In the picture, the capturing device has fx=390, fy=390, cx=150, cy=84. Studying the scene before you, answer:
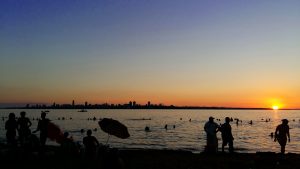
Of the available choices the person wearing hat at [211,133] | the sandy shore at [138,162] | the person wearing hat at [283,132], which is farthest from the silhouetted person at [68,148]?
the person wearing hat at [283,132]

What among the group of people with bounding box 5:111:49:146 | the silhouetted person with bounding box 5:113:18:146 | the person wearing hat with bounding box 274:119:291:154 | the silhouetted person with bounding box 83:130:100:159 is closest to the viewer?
the silhouetted person with bounding box 83:130:100:159

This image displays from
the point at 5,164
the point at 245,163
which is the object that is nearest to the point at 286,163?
the point at 245,163

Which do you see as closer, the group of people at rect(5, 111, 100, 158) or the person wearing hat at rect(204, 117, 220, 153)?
the group of people at rect(5, 111, 100, 158)

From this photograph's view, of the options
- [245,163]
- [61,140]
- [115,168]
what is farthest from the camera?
[61,140]

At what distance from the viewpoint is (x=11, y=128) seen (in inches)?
781

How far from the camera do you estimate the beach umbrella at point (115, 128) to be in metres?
15.1

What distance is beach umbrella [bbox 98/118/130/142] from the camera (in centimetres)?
1513

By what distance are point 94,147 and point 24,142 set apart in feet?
12.1

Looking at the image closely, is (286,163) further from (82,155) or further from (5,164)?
(5,164)

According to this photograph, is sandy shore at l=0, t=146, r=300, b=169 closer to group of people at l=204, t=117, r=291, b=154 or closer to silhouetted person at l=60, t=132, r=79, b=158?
silhouetted person at l=60, t=132, r=79, b=158

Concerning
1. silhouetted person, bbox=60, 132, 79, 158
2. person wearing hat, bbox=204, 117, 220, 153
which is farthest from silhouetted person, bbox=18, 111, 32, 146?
person wearing hat, bbox=204, 117, 220, 153

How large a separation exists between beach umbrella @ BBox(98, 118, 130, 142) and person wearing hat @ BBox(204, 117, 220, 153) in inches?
280

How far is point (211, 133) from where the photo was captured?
21.2 metres

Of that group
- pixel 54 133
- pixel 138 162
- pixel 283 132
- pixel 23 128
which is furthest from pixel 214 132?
pixel 23 128
